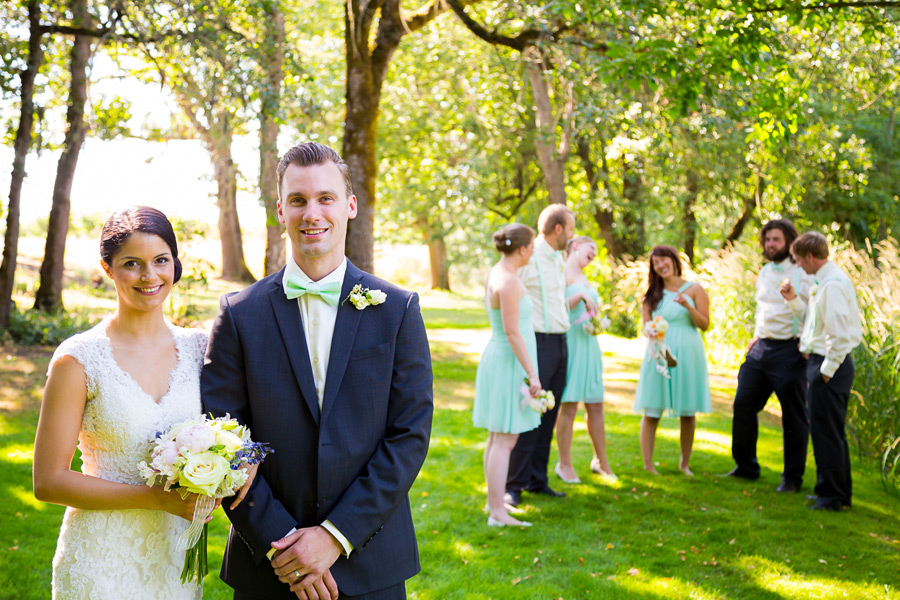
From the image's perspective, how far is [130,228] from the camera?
7.94 feet

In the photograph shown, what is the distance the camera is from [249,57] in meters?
8.97

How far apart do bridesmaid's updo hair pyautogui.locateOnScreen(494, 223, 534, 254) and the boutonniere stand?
10.1 feet

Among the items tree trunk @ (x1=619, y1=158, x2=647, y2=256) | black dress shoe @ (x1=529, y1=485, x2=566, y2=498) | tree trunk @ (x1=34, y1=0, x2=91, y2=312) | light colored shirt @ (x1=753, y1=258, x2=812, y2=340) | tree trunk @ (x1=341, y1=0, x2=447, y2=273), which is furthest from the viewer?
tree trunk @ (x1=619, y1=158, x2=647, y2=256)

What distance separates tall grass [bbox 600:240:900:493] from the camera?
6926 millimetres

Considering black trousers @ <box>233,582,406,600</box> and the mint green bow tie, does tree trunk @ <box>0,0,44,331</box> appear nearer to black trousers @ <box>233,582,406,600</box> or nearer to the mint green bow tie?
the mint green bow tie

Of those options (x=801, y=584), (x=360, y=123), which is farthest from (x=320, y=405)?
(x=360, y=123)

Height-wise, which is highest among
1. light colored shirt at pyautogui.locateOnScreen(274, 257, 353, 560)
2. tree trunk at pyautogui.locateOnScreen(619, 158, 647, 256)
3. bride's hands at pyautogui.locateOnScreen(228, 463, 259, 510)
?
tree trunk at pyautogui.locateOnScreen(619, 158, 647, 256)

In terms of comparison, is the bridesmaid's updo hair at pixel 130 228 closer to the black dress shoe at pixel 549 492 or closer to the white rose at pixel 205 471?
the white rose at pixel 205 471

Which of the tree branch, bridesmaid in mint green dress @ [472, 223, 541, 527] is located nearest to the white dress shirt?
bridesmaid in mint green dress @ [472, 223, 541, 527]

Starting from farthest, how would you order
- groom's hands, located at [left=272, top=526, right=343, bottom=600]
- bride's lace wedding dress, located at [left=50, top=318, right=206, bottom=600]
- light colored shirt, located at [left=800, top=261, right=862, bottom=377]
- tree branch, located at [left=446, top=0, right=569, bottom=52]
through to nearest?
tree branch, located at [left=446, top=0, right=569, bottom=52], light colored shirt, located at [left=800, top=261, right=862, bottom=377], bride's lace wedding dress, located at [left=50, top=318, right=206, bottom=600], groom's hands, located at [left=272, top=526, right=343, bottom=600]

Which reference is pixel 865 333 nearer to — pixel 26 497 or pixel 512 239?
pixel 512 239

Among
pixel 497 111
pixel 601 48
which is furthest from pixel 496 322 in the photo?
pixel 497 111

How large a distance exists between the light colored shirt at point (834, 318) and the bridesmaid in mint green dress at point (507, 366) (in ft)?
7.11

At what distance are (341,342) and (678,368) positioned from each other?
504cm
